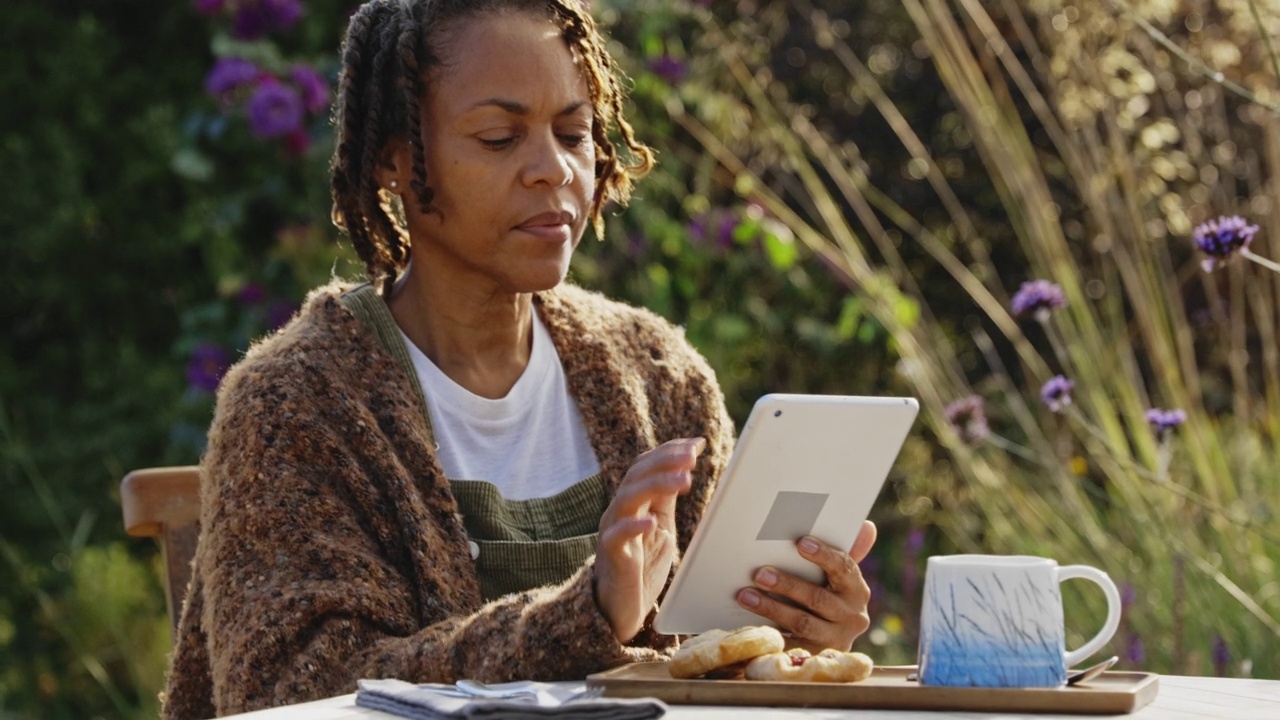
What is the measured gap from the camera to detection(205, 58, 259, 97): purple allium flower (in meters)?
4.61

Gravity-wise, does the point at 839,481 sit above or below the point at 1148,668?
above

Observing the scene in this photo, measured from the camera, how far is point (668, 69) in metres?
4.77

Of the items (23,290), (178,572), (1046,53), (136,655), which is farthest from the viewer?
(1046,53)

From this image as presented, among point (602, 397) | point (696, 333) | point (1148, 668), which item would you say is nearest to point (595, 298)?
point (602, 397)

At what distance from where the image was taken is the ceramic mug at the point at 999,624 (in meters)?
1.59

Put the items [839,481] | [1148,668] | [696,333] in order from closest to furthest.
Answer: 1. [839,481]
2. [1148,668]
3. [696,333]

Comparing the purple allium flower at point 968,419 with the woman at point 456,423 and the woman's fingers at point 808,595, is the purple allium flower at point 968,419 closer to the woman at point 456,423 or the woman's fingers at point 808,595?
the woman at point 456,423

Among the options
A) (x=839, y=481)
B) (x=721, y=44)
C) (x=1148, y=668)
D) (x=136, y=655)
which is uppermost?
(x=721, y=44)

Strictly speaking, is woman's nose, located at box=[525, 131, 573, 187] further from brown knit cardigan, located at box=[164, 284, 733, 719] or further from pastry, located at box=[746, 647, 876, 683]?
pastry, located at box=[746, 647, 876, 683]

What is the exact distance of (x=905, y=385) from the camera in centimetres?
515

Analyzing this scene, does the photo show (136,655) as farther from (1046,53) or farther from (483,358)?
(1046,53)

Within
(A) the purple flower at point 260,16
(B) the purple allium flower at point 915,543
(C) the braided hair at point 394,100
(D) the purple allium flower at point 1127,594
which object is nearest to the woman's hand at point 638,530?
(C) the braided hair at point 394,100

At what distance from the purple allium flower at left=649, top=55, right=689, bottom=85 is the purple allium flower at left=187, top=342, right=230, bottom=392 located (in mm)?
1402

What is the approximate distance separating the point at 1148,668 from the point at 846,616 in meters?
1.66
